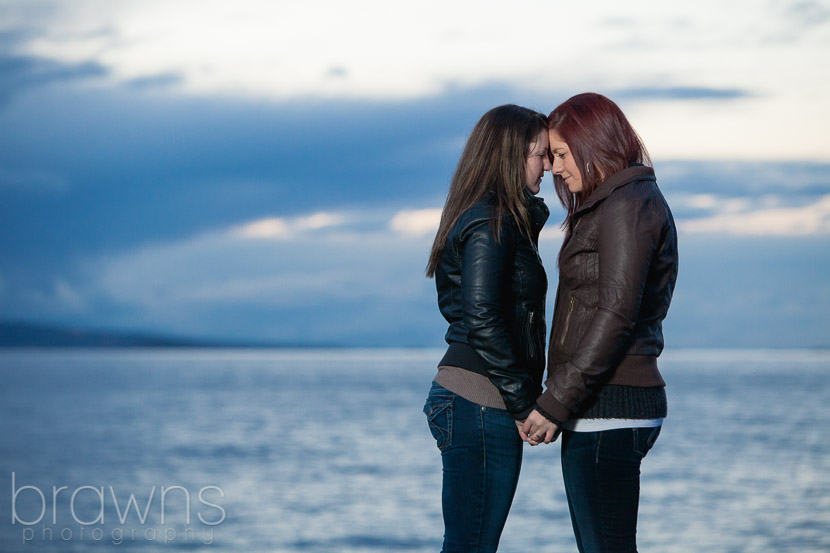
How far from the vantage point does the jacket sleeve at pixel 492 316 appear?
10.3 feet

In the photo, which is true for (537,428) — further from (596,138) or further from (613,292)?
(596,138)

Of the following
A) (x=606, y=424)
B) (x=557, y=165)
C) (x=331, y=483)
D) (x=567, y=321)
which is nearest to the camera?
(x=606, y=424)

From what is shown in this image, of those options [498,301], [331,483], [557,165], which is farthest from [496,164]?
[331,483]

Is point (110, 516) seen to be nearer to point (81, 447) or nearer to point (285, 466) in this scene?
point (285, 466)

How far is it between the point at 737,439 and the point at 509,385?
3694 centimetres

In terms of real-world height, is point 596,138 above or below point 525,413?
above

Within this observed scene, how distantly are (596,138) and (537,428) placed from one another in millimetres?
1077

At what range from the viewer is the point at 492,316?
10.3 ft

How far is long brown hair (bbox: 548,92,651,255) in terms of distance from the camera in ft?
10.6

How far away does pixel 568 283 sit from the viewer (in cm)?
326

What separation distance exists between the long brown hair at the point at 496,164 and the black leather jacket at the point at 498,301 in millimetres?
60

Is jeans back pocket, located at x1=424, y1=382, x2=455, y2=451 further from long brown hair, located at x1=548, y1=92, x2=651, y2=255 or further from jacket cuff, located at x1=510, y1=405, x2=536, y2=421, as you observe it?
long brown hair, located at x1=548, y1=92, x2=651, y2=255

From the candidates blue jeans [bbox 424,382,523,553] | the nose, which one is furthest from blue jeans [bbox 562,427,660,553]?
the nose

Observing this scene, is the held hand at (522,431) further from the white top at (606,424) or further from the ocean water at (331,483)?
the ocean water at (331,483)
